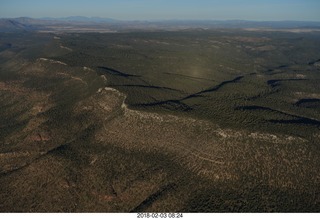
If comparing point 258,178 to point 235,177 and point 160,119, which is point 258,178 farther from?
point 160,119

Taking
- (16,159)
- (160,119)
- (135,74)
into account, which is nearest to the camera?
(16,159)

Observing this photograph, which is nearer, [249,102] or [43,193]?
[43,193]

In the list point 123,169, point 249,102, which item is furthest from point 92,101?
point 249,102

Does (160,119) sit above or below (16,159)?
above

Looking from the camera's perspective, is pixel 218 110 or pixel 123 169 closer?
pixel 123 169

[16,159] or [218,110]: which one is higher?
[218,110]

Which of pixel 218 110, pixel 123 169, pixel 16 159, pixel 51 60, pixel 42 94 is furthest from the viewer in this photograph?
pixel 51 60

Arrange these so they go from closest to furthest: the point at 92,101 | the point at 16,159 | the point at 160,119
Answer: the point at 16,159
the point at 160,119
the point at 92,101

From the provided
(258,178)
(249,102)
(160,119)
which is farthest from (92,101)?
(258,178)

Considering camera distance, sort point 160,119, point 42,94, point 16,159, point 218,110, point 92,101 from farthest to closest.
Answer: point 42,94
point 92,101
point 218,110
point 160,119
point 16,159

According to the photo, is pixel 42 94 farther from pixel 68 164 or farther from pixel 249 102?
pixel 249 102
